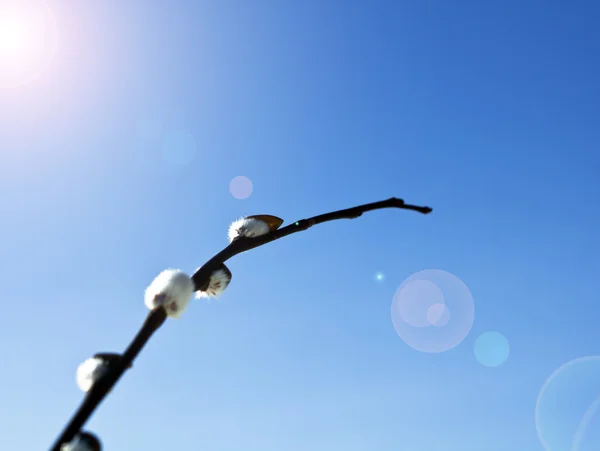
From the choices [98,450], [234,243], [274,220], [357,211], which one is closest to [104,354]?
[98,450]

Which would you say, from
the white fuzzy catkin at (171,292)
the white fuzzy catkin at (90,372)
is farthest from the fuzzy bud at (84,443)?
the white fuzzy catkin at (171,292)

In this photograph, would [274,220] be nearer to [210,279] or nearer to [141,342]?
[210,279]

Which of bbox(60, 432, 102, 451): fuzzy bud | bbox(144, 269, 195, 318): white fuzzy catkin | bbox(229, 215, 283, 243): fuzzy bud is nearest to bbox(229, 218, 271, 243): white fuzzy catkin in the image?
bbox(229, 215, 283, 243): fuzzy bud

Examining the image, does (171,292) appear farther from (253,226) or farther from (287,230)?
(287,230)

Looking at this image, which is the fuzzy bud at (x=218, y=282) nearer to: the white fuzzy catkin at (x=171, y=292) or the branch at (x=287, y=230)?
the branch at (x=287, y=230)

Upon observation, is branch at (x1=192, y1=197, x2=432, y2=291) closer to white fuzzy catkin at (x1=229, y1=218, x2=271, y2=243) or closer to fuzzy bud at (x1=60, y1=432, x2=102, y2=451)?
white fuzzy catkin at (x1=229, y1=218, x2=271, y2=243)

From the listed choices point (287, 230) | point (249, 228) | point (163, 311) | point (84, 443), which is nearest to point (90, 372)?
point (84, 443)
